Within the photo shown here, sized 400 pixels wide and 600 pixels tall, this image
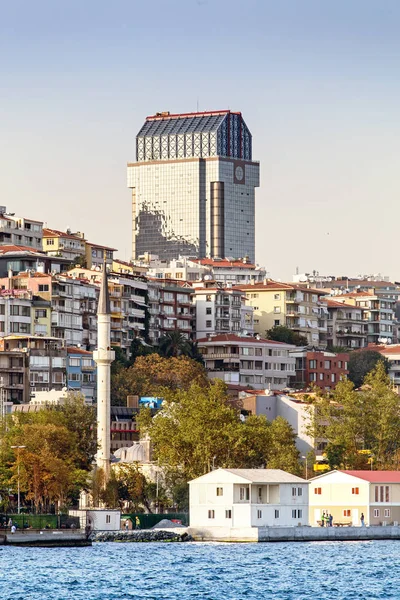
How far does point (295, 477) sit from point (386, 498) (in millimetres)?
6665

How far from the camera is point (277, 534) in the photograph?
3647 inches

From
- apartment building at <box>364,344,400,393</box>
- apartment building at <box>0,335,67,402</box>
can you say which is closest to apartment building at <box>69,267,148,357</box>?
apartment building at <box>0,335,67,402</box>

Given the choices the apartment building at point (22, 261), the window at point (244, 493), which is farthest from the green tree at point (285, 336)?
the window at point (244, 493)

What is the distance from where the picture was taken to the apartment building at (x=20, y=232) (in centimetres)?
15712

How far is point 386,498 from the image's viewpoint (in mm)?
100625

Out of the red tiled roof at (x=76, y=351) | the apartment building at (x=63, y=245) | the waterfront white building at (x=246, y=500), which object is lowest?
the waterfront white building at (x=246, y=500)

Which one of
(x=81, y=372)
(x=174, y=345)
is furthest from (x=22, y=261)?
(x=81, y=372)

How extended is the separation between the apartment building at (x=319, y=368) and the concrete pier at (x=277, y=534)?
173ft

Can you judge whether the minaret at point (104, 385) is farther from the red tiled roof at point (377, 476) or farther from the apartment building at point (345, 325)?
the apartment building at point (345, 325)

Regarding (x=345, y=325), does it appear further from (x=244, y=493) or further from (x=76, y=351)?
(x=244, y=493)

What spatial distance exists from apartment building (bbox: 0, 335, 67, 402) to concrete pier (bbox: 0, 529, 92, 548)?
113ft

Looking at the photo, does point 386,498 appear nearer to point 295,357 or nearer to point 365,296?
point 295,357

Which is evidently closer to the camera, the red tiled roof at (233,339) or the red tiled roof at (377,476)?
the red tiled roof at (377,476)

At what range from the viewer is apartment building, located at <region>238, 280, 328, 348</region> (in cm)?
16425
